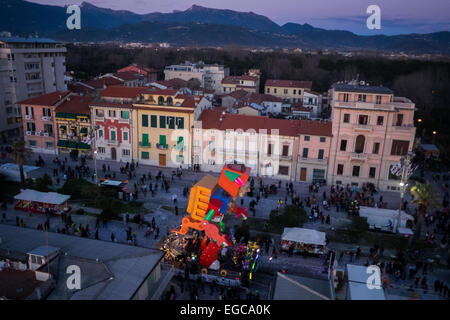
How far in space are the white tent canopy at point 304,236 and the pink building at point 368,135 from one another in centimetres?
1466

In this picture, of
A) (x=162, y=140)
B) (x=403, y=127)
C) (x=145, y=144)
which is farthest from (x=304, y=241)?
(x=145, y=144)

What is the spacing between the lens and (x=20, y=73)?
54594mm

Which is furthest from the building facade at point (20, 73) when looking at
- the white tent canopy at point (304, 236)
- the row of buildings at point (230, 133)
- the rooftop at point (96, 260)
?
the white tent canopy at point (304, 236)

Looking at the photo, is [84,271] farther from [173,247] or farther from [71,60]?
[71,60]

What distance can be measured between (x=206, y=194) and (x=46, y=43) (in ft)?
173

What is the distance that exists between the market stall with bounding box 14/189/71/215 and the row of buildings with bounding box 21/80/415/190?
796cm

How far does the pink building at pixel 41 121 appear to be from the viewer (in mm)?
44656

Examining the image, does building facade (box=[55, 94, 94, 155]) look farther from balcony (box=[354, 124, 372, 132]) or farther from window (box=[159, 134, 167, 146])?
balcony (box=[354, 124, 372, 132])

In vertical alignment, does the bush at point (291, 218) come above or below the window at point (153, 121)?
below

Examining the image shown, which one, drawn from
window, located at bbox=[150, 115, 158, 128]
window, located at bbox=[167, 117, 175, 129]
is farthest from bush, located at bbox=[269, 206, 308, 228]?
window, located at bbox=[150, 115, 158, 128]

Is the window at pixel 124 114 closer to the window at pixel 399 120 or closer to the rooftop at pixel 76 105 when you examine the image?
the rooftop at pixel 76 105

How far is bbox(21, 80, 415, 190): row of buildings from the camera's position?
36.7 m

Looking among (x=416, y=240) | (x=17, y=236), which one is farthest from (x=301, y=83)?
(x=17, y=236)

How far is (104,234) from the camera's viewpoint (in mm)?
27484
